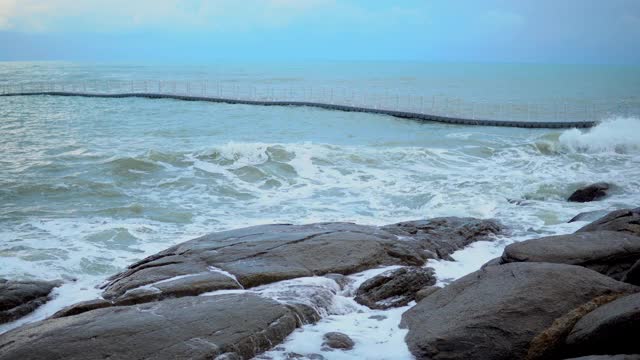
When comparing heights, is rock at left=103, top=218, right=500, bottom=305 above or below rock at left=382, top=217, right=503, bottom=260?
above

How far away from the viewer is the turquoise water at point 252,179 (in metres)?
12.4

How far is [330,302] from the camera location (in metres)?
7.14

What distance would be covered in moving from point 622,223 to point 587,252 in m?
2.43

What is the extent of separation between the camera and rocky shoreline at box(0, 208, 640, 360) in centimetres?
525

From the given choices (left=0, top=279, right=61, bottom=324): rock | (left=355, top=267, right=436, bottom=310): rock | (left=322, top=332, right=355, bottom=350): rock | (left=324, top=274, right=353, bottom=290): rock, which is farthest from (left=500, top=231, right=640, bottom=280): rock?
(left=0, top=279, right=61, bottom=324): rock

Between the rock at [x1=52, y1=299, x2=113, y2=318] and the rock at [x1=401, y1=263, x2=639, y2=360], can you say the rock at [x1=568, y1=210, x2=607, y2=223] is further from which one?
the rock at [x1=52, y1=299, x2=113, y2=318]

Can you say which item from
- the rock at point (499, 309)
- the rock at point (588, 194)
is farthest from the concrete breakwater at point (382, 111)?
the rock at point (499, 309)

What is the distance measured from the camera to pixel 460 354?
17.6 ft

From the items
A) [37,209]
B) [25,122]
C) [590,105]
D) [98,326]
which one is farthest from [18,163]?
[590,105]

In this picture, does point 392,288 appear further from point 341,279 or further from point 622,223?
point 622,223

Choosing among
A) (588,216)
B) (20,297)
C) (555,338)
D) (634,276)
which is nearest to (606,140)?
(588,216)

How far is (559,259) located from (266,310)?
11.9 feet

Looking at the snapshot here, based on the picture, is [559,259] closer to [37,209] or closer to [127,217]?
[127,217]

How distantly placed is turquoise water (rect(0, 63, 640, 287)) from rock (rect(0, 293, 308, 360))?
3.50 meters
